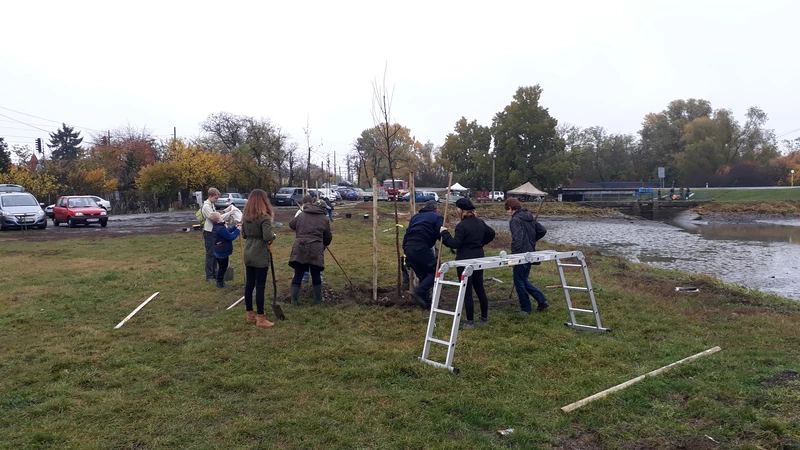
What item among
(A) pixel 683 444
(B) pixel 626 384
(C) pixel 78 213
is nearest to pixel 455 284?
(B) pixel 626 384

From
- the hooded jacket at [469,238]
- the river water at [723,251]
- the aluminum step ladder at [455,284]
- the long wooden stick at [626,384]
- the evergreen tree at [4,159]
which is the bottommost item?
the river water at [723,251]

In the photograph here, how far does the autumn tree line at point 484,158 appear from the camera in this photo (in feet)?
146

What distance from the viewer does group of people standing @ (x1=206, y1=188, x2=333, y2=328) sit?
23.4ft

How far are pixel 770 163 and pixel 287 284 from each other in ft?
244

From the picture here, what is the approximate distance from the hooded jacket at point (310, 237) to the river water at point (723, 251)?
10149 mm

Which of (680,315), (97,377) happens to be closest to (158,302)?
(97,377)

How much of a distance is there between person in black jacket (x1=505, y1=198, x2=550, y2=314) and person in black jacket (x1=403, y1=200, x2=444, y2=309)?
118cm

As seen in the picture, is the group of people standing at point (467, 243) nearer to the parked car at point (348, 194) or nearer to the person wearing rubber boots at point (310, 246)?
the person wearing rubber boots at point (310, 246)

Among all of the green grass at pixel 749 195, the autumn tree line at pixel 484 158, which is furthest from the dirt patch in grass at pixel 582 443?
the green grass at pixel 749 195

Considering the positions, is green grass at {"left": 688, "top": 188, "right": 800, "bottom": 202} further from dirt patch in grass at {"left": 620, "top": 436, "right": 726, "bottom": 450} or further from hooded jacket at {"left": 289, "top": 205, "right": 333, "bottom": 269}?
dirt patch in grass at {"left": 620, "top": 436, "right": 726, "bottom": 450}

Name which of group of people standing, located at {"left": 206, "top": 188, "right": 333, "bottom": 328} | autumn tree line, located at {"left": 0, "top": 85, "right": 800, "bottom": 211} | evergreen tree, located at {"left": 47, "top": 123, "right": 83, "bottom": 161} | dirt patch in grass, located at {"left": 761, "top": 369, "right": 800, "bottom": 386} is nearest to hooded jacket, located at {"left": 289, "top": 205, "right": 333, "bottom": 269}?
group of people standing, located at {"left": 206, "top": 188, "right": 333, "bottom": 328}

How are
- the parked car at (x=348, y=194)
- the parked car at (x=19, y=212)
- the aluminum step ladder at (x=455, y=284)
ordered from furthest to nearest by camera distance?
1. the parked car at (x=348, y=194)
2. the parked car at (x=19, y=212)
3. the aluminum step ladder at (x=455, y=284)

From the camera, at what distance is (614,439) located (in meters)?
4.03

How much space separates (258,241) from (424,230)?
2.33 m
